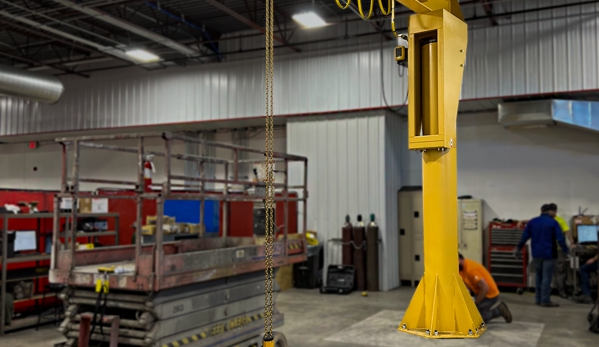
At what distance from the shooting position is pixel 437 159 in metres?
4.31

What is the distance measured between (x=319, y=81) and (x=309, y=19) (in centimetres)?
274

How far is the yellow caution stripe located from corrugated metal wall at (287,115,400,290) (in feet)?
20.7

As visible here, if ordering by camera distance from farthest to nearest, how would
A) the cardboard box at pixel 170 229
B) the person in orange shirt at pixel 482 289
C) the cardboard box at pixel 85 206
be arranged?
the cardboard box at pixel 170 229 < the cardboard box at pixel 85 206 < the person in orange shirt at pixel 482 289

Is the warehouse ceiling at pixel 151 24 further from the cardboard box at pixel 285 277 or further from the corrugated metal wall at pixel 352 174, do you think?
the cardboard box at pixel 285 277

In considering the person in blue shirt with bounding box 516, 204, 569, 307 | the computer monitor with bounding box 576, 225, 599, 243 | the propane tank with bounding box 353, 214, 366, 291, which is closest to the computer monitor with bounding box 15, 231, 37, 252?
the propane tank with bounding box 353, 214, 366, 291

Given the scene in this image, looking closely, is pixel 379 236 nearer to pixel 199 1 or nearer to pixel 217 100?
pixel 217 100

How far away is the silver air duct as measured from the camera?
11.9 m

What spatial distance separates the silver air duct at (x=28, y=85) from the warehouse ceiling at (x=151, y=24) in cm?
105

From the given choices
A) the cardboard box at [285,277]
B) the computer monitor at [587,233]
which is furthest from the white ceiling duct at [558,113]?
the cardboard box at [285,277]

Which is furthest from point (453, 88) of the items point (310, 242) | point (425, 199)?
point (310, 242)

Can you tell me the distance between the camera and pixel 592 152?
12.1 meters

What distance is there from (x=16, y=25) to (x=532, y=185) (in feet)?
39.1

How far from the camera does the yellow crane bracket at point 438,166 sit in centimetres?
418

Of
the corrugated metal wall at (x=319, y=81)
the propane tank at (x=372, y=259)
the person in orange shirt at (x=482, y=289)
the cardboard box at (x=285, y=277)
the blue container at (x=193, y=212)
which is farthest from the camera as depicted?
the blue container at (x=193, y=212)
